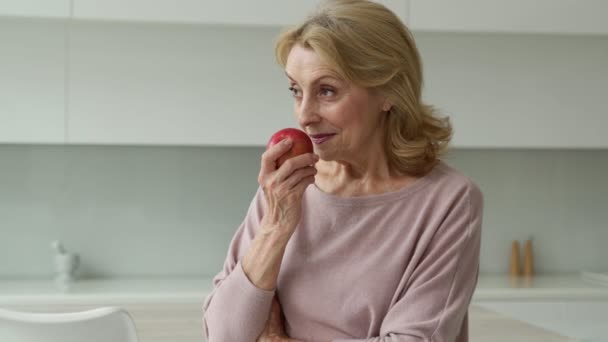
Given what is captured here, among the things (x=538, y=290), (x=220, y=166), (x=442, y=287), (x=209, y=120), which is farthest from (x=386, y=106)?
(x=220, y=166)

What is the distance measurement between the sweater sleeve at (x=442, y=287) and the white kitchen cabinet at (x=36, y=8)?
246 centimetres

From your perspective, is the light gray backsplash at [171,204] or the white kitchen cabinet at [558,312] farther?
the light gray backsplash at [171,204]

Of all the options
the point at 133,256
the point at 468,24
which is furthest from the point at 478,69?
the point at 133,256

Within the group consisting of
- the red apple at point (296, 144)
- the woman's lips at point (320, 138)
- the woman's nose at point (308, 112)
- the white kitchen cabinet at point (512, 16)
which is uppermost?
the woman's nose at point (308, 112)

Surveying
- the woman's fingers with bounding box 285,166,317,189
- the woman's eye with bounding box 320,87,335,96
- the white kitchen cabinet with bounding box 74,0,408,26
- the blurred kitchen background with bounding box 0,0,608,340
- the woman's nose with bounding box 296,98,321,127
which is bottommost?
the blurred kitchen background with bounding box 0,0,608,340

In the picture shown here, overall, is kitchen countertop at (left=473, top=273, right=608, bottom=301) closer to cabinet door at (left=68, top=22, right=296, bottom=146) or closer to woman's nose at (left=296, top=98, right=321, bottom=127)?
cabinet door at (left=68, top=22, right=296, bottom=146)

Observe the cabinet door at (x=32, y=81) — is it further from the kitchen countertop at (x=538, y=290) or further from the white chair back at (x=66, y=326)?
the white chair back at (x=66, y=326)

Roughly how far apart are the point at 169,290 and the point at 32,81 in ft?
3.40

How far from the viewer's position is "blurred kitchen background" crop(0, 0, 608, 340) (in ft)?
12.5

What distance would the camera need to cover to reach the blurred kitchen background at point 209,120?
3809mm

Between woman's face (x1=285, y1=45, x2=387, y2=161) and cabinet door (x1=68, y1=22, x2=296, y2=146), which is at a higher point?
woman's face (x1=285, y1=45, x2=387, y2=161)

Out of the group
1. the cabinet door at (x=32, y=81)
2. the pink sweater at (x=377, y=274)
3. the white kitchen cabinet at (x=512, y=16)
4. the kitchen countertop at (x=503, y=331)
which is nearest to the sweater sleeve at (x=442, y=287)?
the pink sweater at (x=377, y=274)

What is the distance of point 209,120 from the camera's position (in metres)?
3.88

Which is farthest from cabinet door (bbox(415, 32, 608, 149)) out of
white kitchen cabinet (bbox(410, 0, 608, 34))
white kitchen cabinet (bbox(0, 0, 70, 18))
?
white kitchen cabinet (bbox(0, 0, 70, 18))
